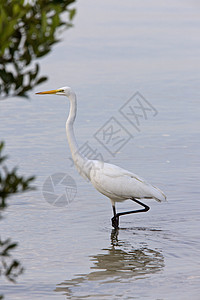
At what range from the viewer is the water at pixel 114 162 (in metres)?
6.18

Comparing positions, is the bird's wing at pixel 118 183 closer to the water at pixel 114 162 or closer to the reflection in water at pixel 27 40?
the water at pixel 114 162

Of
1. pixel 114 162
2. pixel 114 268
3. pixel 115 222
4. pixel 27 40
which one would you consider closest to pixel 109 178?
pixel 115 222

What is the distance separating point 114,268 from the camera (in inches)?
259

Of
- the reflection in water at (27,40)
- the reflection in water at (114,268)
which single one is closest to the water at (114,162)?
the reflection in water at (114,268)

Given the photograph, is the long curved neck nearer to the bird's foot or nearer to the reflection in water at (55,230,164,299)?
the bird's foot

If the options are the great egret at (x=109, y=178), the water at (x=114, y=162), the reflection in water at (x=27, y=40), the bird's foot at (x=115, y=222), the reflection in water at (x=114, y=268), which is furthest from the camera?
the great egret at (x=109, y=178)

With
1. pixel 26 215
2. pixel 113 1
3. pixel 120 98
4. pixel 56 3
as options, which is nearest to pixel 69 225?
pixel 26 215

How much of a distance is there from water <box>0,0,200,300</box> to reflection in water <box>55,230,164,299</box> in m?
0.01

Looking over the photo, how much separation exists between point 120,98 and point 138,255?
6444 mm

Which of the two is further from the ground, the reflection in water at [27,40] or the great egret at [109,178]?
the reflection in water at [27,40]

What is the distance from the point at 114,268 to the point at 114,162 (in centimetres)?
352

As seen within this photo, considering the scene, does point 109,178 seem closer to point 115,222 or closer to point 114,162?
point 115,222

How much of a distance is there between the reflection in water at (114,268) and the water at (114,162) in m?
0.01

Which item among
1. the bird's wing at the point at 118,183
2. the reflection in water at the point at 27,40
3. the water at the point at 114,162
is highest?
the reflection in water at the point at 27,40
